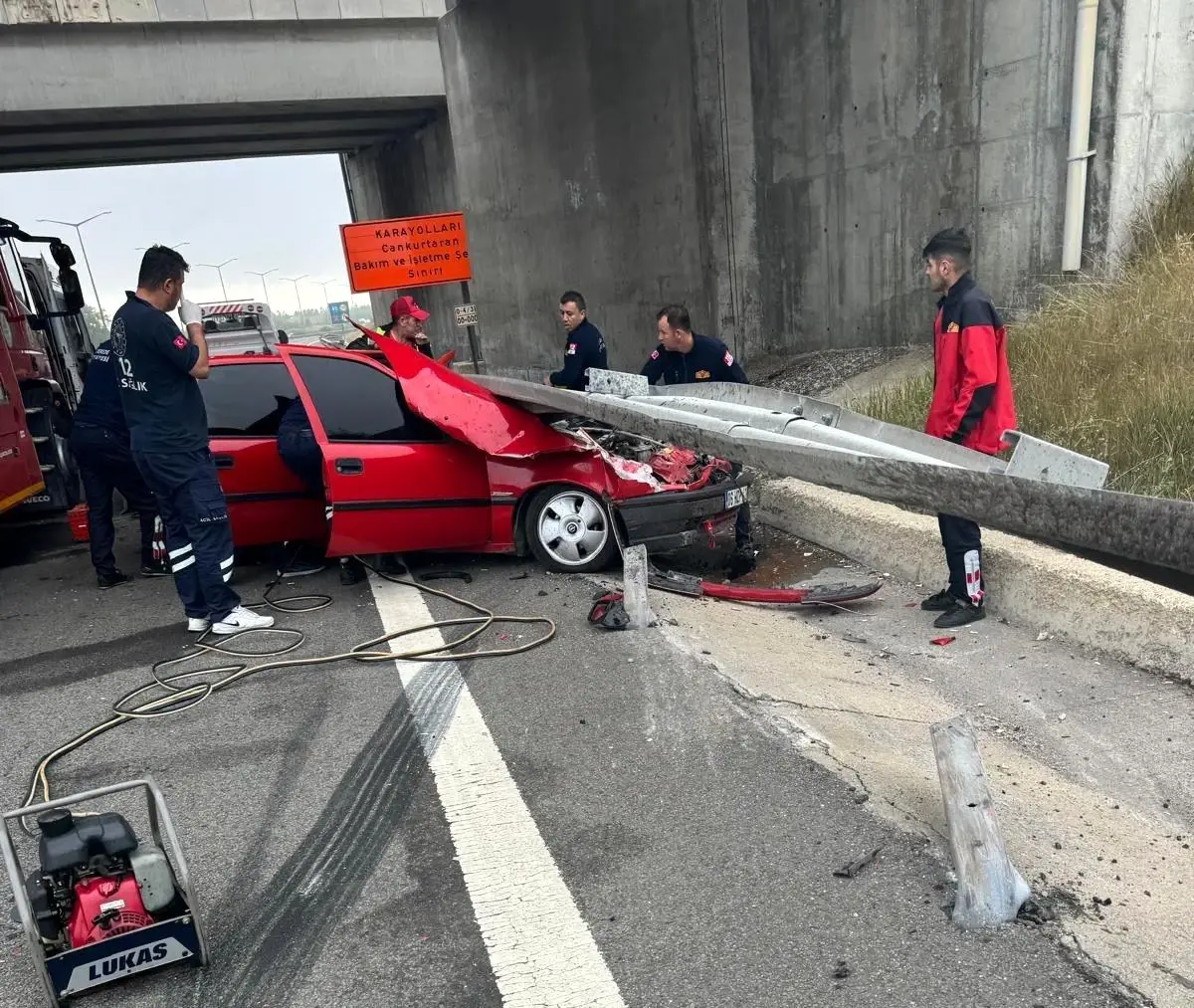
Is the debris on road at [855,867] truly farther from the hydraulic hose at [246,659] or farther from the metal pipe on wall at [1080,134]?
the metal pipe on wall at [1080,134]

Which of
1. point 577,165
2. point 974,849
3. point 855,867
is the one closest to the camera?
point 974,849

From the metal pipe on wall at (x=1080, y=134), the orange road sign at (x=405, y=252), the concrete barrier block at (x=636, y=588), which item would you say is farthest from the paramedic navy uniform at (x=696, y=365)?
the orange road sign at (x=405, y=252)

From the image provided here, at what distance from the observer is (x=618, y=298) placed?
13.6 metres

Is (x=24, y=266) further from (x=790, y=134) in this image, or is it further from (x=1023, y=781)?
(x=1023, y=781)

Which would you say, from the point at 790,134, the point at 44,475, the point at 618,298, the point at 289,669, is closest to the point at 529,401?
the point at 289,669

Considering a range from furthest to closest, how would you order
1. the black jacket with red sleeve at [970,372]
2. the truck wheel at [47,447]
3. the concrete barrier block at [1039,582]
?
the truck wheel at [47,447] < the black jacket with red sleeve at [970,372] < the concrete barrier block at [1039,582]

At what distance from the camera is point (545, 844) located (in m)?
2.78

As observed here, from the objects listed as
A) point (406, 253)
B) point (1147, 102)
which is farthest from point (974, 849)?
point (406, 253)

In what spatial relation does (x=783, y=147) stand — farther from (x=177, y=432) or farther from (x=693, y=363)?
(x=177, y=432)

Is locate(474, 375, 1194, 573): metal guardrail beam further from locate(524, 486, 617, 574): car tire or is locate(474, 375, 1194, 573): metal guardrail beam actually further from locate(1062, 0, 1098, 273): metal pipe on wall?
locate(1062, 0, 1098, 273): metal pipe on wall

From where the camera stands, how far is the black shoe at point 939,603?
4711 mm

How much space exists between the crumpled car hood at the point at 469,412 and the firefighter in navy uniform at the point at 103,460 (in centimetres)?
192

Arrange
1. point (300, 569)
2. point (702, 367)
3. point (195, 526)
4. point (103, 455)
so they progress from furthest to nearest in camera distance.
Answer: point (300, 569), point (702, 367), point (103, 455), point (195, 526)

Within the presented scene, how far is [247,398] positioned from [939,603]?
4.49m
